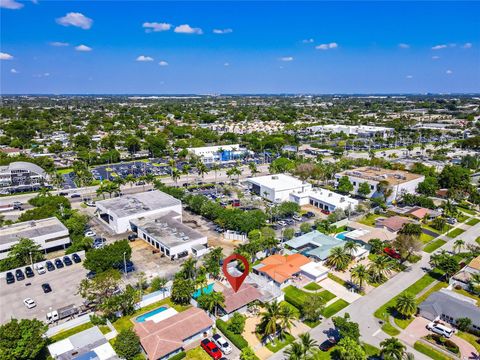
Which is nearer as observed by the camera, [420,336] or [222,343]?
[222,343]

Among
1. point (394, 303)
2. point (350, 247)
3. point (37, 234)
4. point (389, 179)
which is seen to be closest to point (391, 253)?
point (350, 247)

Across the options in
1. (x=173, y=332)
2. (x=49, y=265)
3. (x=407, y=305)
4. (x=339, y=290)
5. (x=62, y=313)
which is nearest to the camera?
(x=173, y=332)

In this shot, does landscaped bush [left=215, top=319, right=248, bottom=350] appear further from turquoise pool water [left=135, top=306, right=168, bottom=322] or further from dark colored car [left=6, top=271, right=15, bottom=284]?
dark colored car [left=6, top=271, right=15, bottom=284]

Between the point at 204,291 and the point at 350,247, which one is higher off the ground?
the point at 350,247

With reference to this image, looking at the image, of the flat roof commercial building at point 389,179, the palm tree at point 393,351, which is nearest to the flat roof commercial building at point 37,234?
the palm tree at point 393,351

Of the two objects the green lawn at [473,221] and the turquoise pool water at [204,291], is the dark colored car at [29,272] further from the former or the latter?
the green lawn at [473,221]

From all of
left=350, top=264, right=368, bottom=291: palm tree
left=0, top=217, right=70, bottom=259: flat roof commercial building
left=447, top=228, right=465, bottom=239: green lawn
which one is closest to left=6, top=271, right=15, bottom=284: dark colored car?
left=0, top=217, right=70, bottom=259: flat roof commercial building

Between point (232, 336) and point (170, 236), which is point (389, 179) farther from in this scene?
point (232, 336)

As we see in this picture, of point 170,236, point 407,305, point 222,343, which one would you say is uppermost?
point 170,236
